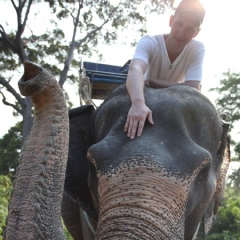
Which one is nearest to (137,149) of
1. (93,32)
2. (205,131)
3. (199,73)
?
(205,131)

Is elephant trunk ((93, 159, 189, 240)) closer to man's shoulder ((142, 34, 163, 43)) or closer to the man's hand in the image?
the man's hand

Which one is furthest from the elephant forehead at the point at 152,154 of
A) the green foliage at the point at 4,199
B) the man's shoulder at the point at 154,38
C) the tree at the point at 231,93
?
the tree at the point at 231,93

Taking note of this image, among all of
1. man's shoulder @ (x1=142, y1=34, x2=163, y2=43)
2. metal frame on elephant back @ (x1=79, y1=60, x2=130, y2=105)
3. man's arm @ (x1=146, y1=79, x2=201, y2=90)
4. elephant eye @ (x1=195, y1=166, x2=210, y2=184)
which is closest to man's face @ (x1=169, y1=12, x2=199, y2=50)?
man's shoulder @ (x1=142, y1=34, x2=163, y2=43)

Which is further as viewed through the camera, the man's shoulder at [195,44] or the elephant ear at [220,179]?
the man's shoulder at [195,44]

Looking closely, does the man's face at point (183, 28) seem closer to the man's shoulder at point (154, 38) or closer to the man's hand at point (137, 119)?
the man's shoulder at point (154, 38)

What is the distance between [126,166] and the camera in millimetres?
2305

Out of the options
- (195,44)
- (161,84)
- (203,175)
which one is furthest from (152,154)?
(195,44)

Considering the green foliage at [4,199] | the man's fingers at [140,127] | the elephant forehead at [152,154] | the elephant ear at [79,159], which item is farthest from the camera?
the green foliage at [4,199]

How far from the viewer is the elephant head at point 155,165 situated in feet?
6.91

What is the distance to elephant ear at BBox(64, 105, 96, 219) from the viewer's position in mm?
3213

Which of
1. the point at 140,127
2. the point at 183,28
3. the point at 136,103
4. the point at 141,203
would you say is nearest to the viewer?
the point at 141,203

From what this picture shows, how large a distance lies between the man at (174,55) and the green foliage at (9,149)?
98.7 ft

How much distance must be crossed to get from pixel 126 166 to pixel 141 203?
0.79ft

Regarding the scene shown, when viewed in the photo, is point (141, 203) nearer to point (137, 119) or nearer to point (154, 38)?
point (137, 119)
